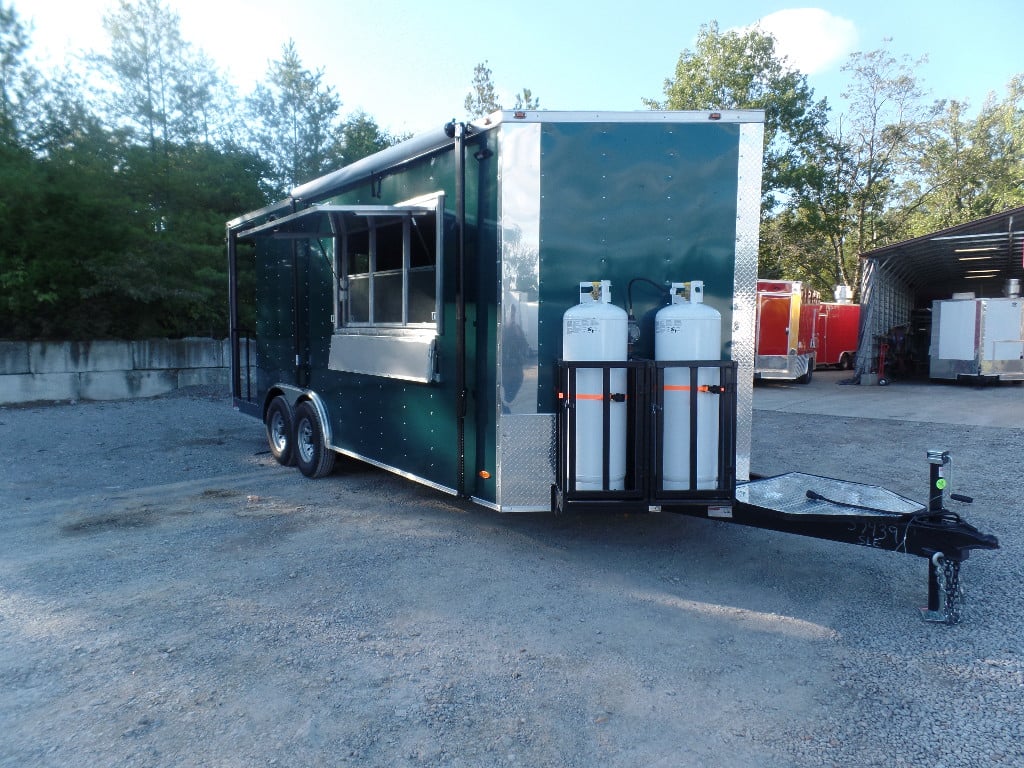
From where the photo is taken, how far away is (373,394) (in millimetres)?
6223

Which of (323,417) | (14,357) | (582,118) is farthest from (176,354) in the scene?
(582,118)

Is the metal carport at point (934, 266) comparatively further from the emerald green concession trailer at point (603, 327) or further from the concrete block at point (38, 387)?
the concrete block at point (38, 387)

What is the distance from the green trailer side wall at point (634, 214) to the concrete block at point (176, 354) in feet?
42.4

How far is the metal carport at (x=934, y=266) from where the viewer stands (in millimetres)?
16328

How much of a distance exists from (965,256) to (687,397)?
61.7ft

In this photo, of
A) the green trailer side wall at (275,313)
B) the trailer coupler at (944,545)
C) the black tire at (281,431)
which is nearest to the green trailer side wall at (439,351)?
the green trailer side wall at (275,313)

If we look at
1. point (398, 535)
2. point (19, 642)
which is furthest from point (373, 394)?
point (19, 642)

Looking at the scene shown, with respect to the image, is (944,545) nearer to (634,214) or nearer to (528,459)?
(528,459)

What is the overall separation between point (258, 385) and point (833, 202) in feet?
81.3

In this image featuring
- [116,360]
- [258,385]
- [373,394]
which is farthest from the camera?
[116,360]

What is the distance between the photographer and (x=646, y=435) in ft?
14.2

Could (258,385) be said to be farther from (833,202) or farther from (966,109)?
(966,109)

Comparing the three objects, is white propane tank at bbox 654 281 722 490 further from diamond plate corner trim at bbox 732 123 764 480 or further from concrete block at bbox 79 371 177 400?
concrete block at bbox 79 371 177 400

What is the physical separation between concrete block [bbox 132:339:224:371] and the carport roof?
1621 centimetres
